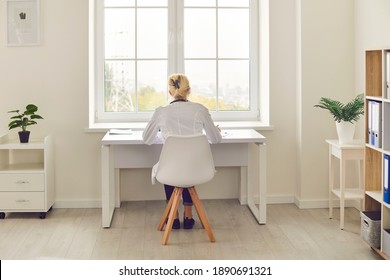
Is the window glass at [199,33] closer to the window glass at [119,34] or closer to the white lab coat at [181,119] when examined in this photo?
the window glass at [119,34]

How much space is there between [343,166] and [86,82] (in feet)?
7.47

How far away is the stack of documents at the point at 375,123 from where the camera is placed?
14.9ft

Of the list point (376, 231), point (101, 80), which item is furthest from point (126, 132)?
point (376, 231)

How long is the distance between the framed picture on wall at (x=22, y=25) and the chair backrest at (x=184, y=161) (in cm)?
181

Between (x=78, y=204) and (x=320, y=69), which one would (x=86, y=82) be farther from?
(x=320, y=69)

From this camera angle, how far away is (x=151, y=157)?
5645 millimetres

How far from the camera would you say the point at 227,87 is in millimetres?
6422

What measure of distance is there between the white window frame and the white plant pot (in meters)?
0.94

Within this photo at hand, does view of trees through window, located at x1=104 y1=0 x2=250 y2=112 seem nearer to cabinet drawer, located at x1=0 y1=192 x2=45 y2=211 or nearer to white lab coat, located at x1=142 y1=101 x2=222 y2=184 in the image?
Answer: cabinet drawer, located at x1=0 y1=192 x2=45 y2=211

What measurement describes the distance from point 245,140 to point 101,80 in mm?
1655

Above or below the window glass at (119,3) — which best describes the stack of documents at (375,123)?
below

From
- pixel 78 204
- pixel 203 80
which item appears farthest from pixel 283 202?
pixel 78 204

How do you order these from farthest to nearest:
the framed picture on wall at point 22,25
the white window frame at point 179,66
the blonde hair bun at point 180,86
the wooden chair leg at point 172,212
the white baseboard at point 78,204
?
the white window frame at point 179,66, the white baseboard at point 78,204, the framed picture on wall at point 22,25, the blonde hair bun at point 180,86, the wooden chair leg at point 172,212

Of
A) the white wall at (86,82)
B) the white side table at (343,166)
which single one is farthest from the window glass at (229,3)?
the white side table at (343,166)
